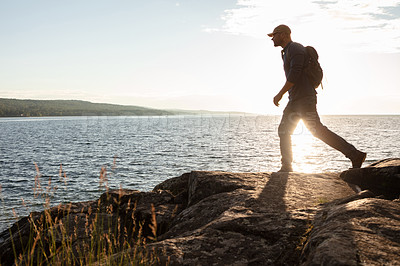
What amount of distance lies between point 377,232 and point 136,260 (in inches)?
80.6

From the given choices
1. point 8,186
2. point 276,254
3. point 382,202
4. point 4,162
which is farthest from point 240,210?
point 4,162

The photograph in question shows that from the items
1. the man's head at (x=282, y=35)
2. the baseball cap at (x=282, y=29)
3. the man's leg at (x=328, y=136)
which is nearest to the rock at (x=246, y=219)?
the man's leg at (x=328, y=136)

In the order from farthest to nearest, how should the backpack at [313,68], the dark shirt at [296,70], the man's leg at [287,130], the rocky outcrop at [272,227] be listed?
the man's leg at [287,130] → the backpack at [313,68] → the dark shirt at [296,70] → the rocky outcrop at [272,227]

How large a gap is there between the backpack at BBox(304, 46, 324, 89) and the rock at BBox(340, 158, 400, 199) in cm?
189

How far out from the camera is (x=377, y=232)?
2555mm

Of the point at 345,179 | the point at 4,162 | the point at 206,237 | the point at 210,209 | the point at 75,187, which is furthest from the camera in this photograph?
the point at 4,162

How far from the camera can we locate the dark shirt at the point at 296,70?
604cm

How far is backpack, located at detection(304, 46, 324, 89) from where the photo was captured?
6195mm

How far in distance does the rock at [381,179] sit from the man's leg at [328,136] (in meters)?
0.53

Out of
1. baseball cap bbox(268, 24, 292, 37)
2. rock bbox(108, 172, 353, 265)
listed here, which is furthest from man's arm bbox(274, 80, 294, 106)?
rock bbox(108, 172, 353, 265)

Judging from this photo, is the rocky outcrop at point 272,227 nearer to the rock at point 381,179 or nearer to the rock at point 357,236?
the rock at point 357,236

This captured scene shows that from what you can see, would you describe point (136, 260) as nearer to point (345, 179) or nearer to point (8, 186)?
point (345, 179)

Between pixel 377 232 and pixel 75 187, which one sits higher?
pixel 377 232

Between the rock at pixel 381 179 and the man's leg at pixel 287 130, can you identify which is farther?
the man's leg at pixel 287 130
